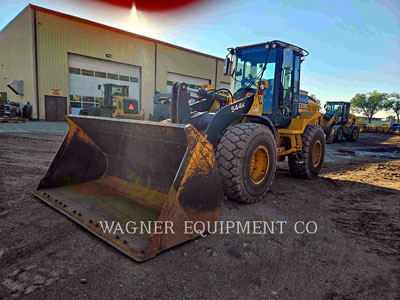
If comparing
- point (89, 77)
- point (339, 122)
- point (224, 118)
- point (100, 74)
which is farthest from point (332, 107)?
point (89, 77)

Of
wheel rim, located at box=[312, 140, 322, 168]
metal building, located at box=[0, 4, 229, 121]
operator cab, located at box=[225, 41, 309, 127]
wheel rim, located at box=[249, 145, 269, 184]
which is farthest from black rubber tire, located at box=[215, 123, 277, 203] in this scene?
metal building, located at box=[0, 4, 229, 121]

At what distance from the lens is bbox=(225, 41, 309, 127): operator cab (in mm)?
4914

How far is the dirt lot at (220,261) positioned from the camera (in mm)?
1968

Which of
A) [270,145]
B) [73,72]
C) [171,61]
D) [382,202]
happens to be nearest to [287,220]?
[270,145]

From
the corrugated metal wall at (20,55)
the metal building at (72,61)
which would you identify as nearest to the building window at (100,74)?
the metal building at (72,61)

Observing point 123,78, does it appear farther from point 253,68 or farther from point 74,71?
point 253,68

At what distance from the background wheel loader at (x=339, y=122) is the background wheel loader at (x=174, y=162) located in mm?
14043

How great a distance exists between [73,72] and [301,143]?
69.2ft

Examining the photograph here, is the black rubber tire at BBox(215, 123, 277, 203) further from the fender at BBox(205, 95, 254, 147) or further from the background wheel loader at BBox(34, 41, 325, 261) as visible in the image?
the fender at BBox(205, 95, 254, 147)

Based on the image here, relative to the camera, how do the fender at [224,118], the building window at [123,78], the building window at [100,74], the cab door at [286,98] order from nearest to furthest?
1. the fender at [224,118]
2. the cab door at [286,98]
3. the building window at [100,74]
4. the building window at [123,78]

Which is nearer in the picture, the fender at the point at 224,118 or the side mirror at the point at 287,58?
the fender at the point at 224,118

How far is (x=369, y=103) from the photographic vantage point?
67.9 meters

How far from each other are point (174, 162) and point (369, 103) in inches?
3118

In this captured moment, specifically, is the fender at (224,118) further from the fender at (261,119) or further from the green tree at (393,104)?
the green tree at (393,104)
